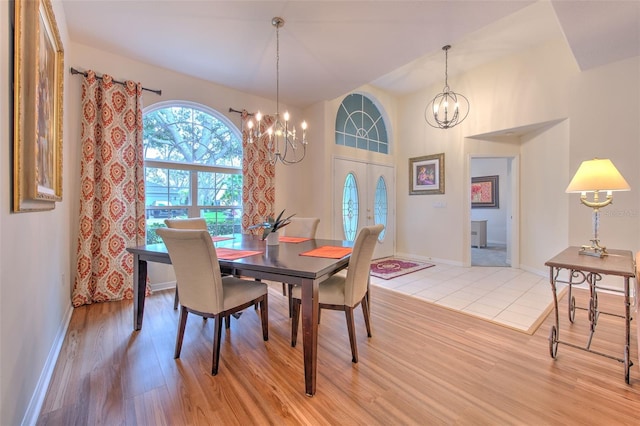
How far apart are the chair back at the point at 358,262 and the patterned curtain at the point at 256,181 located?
2389mm

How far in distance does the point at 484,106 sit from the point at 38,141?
200 inches

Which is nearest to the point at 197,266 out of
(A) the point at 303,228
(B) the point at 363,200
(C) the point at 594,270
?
(A) the point at 303,228

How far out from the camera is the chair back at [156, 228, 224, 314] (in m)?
1.63

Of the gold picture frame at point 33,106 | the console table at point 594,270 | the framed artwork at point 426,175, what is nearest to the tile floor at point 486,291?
the console table at point 594,270

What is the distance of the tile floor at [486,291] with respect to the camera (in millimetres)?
2635

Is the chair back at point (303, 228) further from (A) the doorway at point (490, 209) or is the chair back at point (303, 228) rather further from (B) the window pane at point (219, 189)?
(A) the doorway at point (490, 209)

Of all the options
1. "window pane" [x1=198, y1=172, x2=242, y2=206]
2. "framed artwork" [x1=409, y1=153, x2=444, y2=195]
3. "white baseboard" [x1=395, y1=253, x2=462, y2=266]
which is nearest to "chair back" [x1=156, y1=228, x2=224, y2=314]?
"window pane" [x1=198, y1=172, x2=242, y2=206]

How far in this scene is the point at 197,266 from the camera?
5.59ft

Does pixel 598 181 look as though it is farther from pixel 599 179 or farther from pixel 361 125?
pixel 361 125

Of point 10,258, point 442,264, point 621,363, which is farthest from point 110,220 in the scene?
point 442,264

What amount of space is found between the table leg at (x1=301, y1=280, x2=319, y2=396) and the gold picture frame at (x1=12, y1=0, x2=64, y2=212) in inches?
52.9

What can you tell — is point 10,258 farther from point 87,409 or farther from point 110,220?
point 110,220

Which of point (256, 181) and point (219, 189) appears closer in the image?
point (219, 189)

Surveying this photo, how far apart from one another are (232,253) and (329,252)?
731mm
